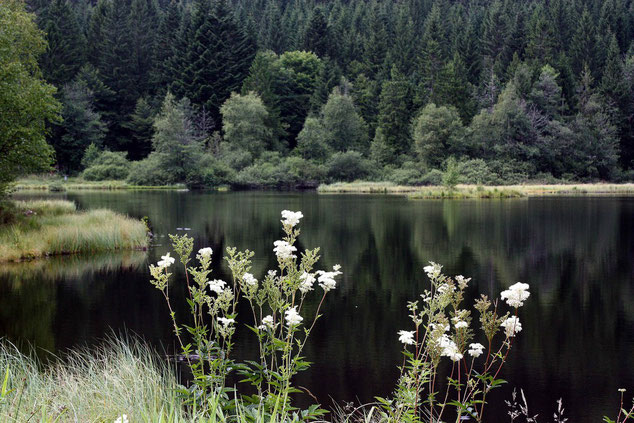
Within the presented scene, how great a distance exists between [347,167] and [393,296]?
64260mm

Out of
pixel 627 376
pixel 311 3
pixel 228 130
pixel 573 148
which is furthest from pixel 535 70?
pixel 627 376

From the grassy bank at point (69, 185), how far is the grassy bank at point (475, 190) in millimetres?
19724

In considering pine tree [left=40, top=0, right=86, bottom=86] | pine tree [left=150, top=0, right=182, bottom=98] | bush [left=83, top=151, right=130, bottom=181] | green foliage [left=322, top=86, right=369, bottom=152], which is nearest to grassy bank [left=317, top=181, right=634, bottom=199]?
green foliage [left=322, top=86, right=369, bottom=152]

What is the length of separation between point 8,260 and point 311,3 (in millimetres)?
121035

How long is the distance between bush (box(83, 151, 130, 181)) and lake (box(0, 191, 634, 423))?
47630mm

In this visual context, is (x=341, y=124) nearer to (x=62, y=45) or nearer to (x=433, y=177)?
(x=433, y=177)

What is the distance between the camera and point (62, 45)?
271ft

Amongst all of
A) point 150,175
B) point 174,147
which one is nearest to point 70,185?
point 150,175

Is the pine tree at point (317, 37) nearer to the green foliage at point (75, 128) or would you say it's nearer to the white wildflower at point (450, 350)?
the green foliage at point (75, 128)

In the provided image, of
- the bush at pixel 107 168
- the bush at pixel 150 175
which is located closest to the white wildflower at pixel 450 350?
the bush at pixel 150 175

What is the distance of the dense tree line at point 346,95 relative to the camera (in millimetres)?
78625

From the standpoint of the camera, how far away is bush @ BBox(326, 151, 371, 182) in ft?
258

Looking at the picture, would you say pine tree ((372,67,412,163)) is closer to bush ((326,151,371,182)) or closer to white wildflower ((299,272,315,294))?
bush ((326,151,371,182))

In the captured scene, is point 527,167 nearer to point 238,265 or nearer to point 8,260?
point 8,260
